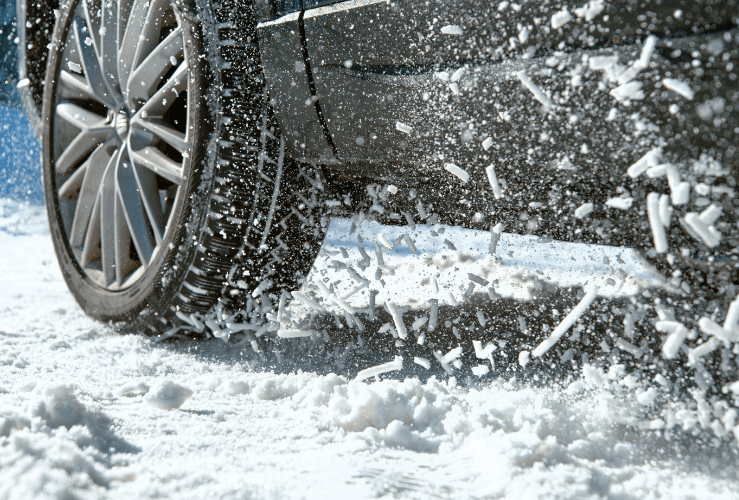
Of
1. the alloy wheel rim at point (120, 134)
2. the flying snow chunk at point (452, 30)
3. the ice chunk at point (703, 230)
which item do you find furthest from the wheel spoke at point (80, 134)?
the ice chunk at point (703, 230)

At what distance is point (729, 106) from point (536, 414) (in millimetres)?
751

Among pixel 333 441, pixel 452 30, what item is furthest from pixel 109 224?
pixel 452 30

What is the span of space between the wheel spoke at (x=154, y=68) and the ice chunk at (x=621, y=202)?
54.4 inches

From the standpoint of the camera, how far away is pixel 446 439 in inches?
48.1

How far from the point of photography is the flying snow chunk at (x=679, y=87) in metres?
1.04

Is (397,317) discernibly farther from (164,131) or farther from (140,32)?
(140,32)

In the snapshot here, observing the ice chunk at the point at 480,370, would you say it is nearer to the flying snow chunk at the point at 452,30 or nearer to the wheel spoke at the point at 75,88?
the flying snow chunk at the point at 452,30

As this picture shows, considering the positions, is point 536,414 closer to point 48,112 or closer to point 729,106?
point 729,106

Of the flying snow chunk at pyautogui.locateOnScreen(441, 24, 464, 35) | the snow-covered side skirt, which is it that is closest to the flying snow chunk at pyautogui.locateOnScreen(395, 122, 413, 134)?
the flying snow chunk at pyautogui.locateOnScreen(441, 24, 464, 35)

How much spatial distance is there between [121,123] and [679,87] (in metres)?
1.81

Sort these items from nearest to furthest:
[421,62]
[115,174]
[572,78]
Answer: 1. [572,78]
2. [421,62]
3. [115,174]

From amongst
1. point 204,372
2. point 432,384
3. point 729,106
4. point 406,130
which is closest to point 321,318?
point 204,372

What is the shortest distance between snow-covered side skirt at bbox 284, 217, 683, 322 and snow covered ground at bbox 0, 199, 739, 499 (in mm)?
491

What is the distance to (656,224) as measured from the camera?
46.0 inches
